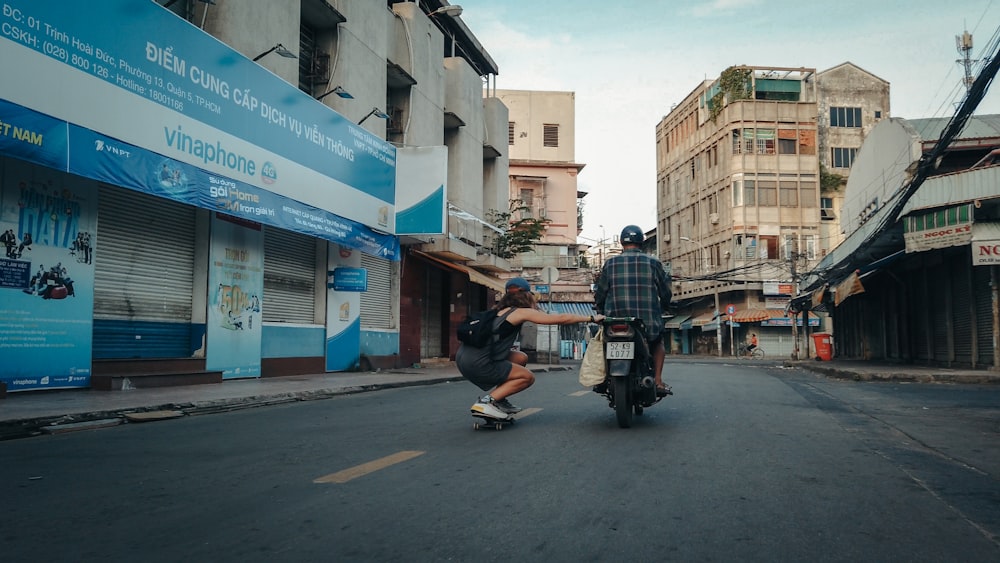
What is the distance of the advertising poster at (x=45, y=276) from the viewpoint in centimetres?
1043

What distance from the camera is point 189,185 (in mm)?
12617

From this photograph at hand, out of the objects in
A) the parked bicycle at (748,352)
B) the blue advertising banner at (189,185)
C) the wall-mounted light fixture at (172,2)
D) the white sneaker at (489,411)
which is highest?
the wall-mounted light fixture at (172,2)

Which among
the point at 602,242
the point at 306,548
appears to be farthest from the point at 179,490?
the point at 602,242

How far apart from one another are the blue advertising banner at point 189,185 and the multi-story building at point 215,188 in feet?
0.12

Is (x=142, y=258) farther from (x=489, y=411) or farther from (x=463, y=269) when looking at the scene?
(x=463, y=269)

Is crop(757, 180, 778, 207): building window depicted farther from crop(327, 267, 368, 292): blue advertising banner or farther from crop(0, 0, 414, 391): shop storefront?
crop(327, 267, 368, 292): blue advertising banner

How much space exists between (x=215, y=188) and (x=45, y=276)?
10.4 feet

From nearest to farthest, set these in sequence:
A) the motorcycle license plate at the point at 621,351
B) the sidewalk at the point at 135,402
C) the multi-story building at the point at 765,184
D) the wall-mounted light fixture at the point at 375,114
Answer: the motorcycle license plate at the point at 621,351 < the sidewalk at the point at 135,402 < the wall-mounted light fixture at the point at 375,114 < the multi-story building at the point at 765,184

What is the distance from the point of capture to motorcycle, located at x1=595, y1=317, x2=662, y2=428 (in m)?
6.87

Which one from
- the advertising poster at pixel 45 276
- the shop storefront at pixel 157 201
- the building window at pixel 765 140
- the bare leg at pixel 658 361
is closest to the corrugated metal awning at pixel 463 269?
the shop storefront at pixel 157 201

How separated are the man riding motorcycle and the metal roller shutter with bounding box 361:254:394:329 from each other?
14276mm

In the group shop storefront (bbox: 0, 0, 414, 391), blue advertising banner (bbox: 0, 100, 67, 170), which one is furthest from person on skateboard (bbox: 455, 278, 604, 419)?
shop storefront (bbox: 0, 0, 414, 391)

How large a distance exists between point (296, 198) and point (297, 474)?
12.0 meters

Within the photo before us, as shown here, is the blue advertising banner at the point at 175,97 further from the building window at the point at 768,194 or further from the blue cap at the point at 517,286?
the building window at the point at 768,194
